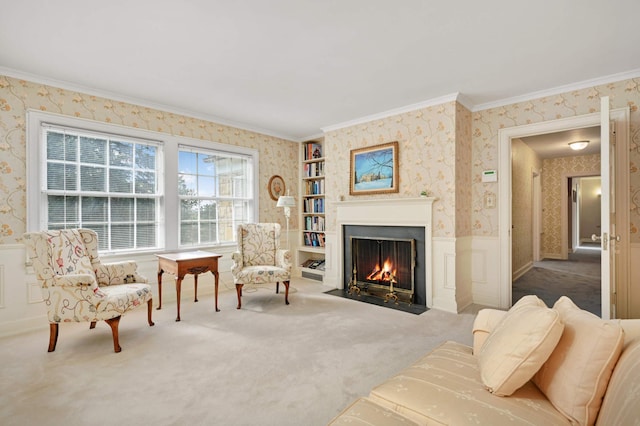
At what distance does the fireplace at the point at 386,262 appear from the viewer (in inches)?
154

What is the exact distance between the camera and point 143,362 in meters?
2.36

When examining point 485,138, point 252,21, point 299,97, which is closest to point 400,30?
point 252,21

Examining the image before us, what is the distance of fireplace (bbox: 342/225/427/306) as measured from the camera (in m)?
3.92

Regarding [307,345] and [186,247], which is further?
[186,247]

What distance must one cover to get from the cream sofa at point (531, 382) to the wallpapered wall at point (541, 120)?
275 centimetres

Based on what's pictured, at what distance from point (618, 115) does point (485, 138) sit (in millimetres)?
1191

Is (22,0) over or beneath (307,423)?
over

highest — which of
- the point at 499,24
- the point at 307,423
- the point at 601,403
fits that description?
the point at 499,24

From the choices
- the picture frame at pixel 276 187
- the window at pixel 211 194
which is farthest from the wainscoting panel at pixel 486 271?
the window at pixel 211 194

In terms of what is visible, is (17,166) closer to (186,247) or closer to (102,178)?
(102,178)

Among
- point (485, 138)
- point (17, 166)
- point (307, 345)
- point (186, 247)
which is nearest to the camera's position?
point (307, 345)

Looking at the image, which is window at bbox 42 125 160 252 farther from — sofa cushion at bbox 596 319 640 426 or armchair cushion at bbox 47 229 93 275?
sofa cushion at bbox 596 319 640 426

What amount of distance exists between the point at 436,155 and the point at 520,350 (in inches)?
118

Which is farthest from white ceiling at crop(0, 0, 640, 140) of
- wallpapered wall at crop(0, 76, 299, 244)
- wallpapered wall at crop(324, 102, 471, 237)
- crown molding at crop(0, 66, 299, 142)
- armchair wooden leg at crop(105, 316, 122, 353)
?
armchair wooden leg at crop(105, 316, 122, 353)
